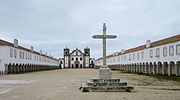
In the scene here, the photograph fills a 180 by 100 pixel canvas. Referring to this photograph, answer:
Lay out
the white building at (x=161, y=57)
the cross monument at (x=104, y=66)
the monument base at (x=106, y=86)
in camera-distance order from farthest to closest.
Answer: the white building at (x=161, y=57) < the cross monument at (x=104, y=66) < the monument base at (x=106, y=86)

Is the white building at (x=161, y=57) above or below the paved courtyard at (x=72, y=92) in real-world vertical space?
above

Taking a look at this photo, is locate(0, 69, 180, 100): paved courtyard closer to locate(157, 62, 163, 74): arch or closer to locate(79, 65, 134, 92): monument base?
locate(79, 65, 134, 92): monument base

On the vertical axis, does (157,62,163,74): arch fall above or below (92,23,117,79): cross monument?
below

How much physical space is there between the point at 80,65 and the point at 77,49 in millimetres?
7748

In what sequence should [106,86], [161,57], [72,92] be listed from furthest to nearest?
[161,57] → [106,86] → [72,92]

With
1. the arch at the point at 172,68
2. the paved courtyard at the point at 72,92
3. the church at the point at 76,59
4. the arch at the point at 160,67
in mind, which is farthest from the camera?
the church at the point at 76,59

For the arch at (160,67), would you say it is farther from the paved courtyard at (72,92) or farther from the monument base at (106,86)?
the monument base at (106,86)

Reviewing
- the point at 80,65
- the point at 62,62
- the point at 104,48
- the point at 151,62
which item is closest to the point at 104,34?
the point at 104,48

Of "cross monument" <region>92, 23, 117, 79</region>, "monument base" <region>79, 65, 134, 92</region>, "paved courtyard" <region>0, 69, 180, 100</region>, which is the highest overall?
"cross monument" <region>92, 23, 117, 79</region>

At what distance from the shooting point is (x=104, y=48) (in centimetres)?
1631

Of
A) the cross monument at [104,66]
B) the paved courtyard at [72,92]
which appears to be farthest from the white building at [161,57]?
the cross monument at [104,66]

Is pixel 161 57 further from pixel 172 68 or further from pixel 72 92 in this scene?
pixel 72 92

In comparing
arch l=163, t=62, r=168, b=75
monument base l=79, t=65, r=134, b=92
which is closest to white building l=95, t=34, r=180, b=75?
arch l=163, t=62, r=168, b=75

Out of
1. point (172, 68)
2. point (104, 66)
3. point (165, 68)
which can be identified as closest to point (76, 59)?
point (165, 68)
